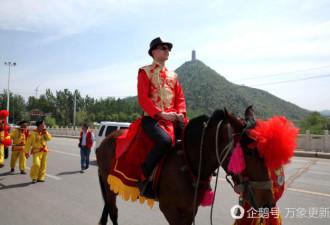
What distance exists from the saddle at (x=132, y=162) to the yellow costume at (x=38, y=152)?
5287 mm

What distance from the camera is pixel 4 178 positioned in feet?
25.8

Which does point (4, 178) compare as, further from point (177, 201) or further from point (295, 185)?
point (295, 185)

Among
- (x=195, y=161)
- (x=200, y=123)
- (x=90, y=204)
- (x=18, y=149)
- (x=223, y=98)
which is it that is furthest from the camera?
(x=223, y=98)

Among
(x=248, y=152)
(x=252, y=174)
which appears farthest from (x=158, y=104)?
(x=252, y=174)

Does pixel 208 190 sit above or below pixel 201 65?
below

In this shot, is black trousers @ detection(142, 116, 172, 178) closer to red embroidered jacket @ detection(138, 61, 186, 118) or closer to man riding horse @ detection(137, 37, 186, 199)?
man riding horse @ detection(137, 37, 186, 199)

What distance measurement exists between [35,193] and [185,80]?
396 feet

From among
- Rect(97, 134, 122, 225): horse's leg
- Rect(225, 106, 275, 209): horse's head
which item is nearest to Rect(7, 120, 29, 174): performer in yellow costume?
Rect(97, 134, 122, 225): horse's leg

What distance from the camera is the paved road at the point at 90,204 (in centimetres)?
449

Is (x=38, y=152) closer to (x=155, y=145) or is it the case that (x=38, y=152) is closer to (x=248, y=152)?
(x=155, y=145)

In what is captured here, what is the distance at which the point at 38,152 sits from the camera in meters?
7.70

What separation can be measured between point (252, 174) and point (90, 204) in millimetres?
4396

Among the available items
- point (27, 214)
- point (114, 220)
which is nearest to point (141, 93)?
point (114, 220)

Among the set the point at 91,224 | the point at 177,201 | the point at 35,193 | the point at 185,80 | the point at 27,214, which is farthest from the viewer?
the point at 185,80
